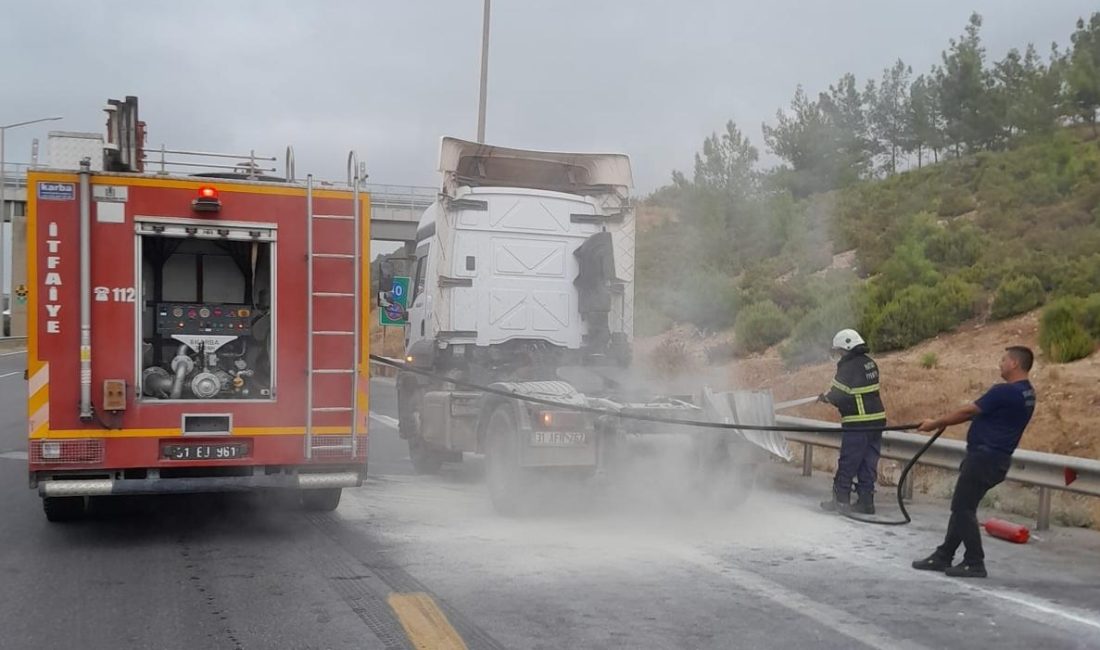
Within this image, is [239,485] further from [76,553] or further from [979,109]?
[979,109]

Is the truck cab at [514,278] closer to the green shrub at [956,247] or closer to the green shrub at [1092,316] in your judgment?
the green shrub at [1092,316]

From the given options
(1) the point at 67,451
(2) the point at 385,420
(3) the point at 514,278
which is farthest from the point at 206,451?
(2) the point at 385,420

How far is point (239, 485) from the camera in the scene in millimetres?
7832

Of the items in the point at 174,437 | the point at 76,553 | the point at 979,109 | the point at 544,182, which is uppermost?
the point at 979,109

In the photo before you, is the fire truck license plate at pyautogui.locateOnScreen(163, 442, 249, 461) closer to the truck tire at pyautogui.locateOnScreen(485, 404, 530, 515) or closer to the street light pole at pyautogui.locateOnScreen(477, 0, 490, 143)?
the truck tire at pyautogui.locateOnScreen(485, 404, 530, 515)

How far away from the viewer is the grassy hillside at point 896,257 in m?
20.3

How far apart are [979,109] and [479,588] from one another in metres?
39.0

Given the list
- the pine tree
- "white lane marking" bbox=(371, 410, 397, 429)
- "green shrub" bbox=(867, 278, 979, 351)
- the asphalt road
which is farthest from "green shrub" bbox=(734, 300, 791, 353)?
the pine tree

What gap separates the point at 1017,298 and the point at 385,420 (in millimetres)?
12010

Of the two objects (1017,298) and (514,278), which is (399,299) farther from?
(1017,298)

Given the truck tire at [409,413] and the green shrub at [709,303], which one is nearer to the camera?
the truck tire at [409,413]

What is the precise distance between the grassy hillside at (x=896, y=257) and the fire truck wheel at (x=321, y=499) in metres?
11.3

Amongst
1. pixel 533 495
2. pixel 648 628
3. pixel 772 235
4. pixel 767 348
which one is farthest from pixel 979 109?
pixel 648 628

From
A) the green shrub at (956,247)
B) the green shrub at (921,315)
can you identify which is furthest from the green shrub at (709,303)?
the green shrub at (956,247)
